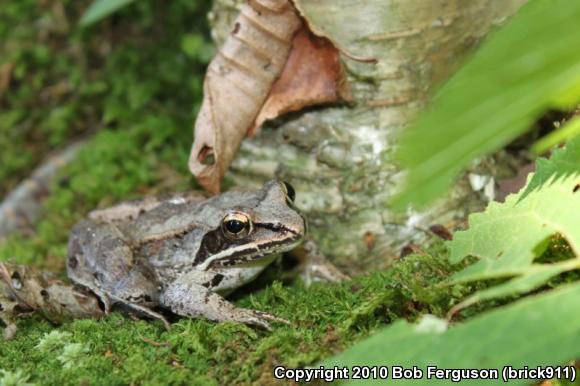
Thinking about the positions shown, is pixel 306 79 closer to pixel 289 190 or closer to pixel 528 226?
pixel 289 190

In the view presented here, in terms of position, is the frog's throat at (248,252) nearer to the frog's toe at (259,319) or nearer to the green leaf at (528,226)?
the frog's toe at (259,319)

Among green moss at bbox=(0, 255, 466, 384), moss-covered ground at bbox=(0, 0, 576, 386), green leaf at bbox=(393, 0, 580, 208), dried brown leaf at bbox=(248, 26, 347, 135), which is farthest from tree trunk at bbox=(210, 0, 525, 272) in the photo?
green leaf at bbox=(393, 0, 580, 208)

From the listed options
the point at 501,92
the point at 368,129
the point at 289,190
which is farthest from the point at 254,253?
the point at 501,92

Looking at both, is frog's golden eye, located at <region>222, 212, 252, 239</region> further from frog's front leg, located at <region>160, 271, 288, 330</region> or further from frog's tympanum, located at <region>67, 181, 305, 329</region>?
frog's front leg, located at <region>160, 271, 288, 330</region>

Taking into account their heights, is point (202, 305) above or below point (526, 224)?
below

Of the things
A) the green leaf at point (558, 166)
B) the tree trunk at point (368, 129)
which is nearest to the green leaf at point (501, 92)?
the green leaf at point (558, 166)
